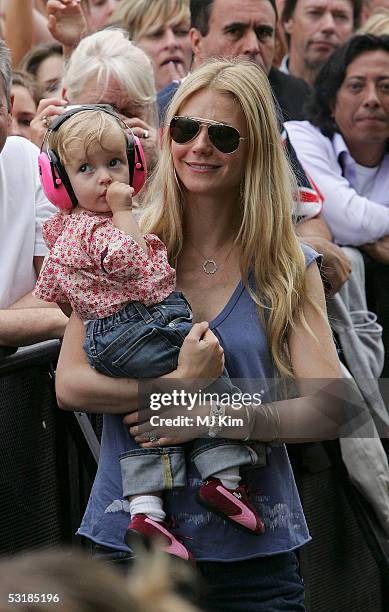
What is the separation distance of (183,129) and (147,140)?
117 centimetres

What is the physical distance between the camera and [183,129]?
10.4 feet

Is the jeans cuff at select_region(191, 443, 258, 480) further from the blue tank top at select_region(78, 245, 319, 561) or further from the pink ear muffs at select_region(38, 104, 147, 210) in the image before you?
the pink ear muffs at select_region(38, 104, 147, 210)

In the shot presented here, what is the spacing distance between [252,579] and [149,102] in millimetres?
2088

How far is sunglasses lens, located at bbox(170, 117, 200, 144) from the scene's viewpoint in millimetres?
3154

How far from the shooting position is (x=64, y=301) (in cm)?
310

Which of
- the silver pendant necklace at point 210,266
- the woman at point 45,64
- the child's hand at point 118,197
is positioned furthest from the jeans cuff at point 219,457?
Answer: the woman at point 45,64

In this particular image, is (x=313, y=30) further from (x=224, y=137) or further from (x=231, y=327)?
(x=231, y=327)

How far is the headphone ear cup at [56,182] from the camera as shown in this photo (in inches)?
122

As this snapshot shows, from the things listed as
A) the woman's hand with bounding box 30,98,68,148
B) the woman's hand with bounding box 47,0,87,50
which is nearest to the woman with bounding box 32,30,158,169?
the woman's hand with bounding box 30,98,68,148

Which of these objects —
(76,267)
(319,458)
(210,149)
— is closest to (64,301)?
(76,267)

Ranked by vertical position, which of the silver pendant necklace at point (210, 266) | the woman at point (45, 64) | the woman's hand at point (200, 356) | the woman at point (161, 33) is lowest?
the woman at point (45, 64)

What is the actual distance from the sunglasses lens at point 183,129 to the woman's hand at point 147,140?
43.7 inches

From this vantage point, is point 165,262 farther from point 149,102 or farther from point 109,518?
point 149,102

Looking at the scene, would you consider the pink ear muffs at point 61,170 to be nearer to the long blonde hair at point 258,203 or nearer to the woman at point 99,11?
the long blonde hair at point 258,203
